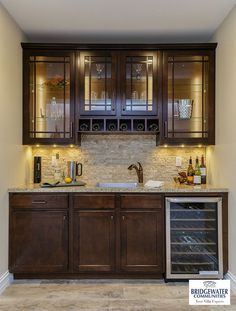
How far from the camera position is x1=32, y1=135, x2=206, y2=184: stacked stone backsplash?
4.14 m

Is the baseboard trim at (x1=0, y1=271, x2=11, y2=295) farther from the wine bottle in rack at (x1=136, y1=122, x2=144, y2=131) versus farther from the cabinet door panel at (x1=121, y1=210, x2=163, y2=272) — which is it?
the wine bottle in rack at (x1=136, y1=122, x2=144, y2=131)

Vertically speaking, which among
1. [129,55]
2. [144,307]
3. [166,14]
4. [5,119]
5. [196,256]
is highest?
[166,14]

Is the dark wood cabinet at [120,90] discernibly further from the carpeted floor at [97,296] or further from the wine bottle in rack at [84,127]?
the carpeted floor at [97,296]

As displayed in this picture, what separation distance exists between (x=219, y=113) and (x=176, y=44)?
95 cm

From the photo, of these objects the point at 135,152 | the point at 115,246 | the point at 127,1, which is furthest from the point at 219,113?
the point at 115,246

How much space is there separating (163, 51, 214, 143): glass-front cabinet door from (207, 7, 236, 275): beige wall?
12cm

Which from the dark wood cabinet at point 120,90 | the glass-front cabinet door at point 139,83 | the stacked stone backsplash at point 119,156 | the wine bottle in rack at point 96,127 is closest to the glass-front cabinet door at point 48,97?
the dark wood cabinet at point 120,90

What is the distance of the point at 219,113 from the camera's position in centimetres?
362

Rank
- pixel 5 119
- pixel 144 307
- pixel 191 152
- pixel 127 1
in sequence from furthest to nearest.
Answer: pixel 191 152
pixel 5 119
pixel 127 1
pixel 144 307

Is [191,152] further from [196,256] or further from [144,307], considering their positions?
[144,307]

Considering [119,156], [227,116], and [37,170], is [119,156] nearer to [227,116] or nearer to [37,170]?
[37,170]

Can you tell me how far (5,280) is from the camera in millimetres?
3248

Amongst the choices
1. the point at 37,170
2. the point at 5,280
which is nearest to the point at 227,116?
the point at 37,170

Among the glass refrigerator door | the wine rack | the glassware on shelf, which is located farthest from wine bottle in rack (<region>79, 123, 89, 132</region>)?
the glass refrigerator door
